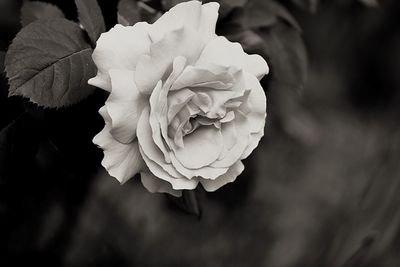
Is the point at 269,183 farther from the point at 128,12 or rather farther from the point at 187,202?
the point at 128,12

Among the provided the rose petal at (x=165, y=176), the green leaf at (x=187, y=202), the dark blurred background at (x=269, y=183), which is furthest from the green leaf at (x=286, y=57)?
the rose petal at (x=165, y=176)

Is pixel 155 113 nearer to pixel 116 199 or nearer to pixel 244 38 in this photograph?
pixel 244 38

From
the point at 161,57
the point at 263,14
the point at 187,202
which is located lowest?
the point at 187,202

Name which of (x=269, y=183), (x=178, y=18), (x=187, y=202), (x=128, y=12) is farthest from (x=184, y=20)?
(x=269, y=183)

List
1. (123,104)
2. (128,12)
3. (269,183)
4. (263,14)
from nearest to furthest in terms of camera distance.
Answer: (123,104), (128,12), (263,14), (269,183)

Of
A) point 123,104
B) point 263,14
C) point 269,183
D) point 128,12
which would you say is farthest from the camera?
point 269,183

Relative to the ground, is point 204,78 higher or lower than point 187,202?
higher

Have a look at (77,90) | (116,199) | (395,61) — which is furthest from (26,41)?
(395,61)
